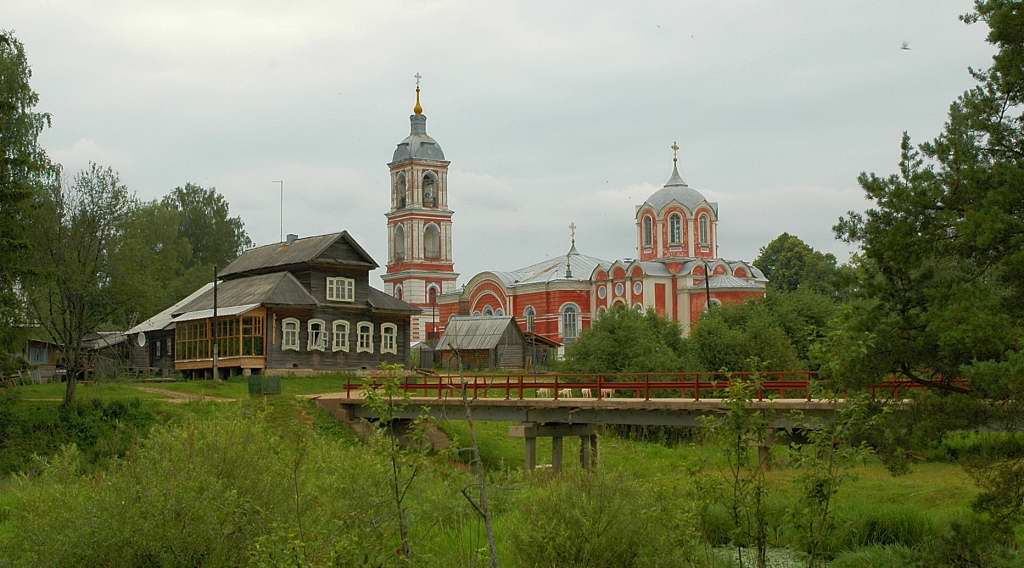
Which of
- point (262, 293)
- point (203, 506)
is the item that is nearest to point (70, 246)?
point (262, 293)

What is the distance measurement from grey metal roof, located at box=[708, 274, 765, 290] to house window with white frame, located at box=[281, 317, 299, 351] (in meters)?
32.9

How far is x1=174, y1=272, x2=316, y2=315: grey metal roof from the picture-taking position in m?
50.2

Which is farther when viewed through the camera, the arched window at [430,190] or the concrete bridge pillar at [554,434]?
the arched window at [430,190]

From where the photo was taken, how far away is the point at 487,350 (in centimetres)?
6619

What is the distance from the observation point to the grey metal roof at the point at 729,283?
75812mm

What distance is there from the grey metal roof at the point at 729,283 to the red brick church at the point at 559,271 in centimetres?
6

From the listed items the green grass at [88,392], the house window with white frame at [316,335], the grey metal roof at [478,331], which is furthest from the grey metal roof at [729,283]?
the green grass at [88,392]

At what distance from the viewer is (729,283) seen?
7650 cm

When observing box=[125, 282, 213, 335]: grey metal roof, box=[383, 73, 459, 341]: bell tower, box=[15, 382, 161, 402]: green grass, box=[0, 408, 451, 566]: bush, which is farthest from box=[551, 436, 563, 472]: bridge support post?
box=[383, 73, 459, 341]: bell tower

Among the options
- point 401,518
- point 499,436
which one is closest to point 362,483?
point 401,518

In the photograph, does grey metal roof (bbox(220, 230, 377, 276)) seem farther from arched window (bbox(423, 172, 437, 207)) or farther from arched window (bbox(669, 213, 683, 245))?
arched window (bbox(423, 172, 437, 207))

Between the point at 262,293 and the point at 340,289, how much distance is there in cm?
383

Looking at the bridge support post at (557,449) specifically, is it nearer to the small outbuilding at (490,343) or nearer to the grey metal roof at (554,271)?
the small outbuilding at (490,343)

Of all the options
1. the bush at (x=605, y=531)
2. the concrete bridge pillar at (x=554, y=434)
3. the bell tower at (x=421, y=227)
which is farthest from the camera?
the bell tower at (x=421, y=227)
